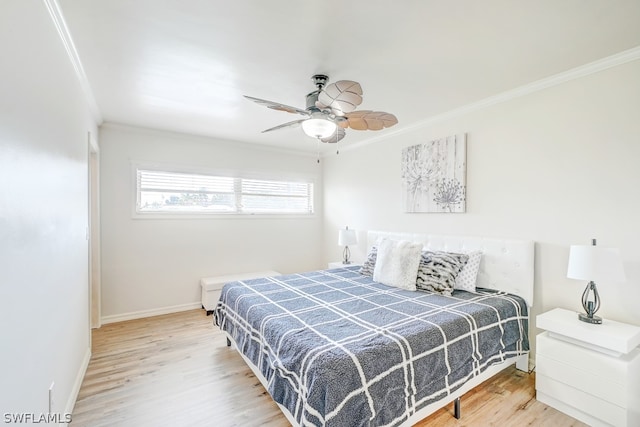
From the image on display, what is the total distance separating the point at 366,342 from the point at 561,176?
2.20m

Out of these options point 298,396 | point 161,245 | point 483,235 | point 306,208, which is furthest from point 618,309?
point 161,245

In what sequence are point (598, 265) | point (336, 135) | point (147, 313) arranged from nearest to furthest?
point (598, 265) < point (336, 135) < point (147, 313)

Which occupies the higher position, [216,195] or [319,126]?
[319,126]

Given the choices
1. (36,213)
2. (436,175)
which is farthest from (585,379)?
(36,213)

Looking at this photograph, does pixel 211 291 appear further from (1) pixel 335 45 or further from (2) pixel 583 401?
(2) pixel 583 401

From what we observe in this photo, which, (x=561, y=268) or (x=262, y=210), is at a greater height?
(x=262, y=210)

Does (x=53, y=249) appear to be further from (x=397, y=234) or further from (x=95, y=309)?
(x=397, y=234)

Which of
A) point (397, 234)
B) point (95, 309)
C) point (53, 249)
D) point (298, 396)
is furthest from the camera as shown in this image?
point (397, 234)

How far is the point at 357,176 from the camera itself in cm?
469

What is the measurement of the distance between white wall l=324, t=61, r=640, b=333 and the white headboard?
4.1 inches

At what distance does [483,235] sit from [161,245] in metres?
4.00

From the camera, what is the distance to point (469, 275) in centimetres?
282

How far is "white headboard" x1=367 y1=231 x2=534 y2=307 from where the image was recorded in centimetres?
259

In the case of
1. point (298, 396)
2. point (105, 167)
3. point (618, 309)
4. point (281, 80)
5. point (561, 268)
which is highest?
point (281, 80)
